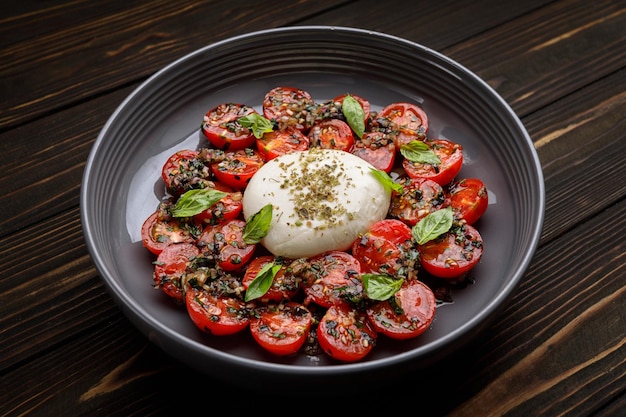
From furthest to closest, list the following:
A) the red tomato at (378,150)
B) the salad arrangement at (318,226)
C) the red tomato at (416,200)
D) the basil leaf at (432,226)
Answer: the red tomato at (378,150)
the red tomato at (416,200)
the basil leaf at (432,226)
the salad arrangement at (318,226)

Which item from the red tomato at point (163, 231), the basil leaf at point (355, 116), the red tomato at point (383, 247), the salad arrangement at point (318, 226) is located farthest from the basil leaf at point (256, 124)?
the red tomato at point (383, 247)

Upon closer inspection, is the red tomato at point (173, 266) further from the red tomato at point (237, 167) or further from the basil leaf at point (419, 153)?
the basil leaf at point (419, 153)

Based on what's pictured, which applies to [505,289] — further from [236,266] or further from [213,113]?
[213,113]

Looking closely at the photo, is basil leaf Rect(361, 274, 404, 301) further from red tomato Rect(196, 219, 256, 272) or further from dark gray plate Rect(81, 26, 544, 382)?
red tomato Rect(196, 219, 256, 272)

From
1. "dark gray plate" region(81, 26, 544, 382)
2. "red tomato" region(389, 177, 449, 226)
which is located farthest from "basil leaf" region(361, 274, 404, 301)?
"red tomato" region(389, 177, 449, 226)

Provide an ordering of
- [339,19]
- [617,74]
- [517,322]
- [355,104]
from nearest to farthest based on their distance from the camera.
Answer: [517,322]
[355,104]
[617,74]
[339,19]

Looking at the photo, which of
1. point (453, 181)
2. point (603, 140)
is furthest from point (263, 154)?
point (603, 140)
